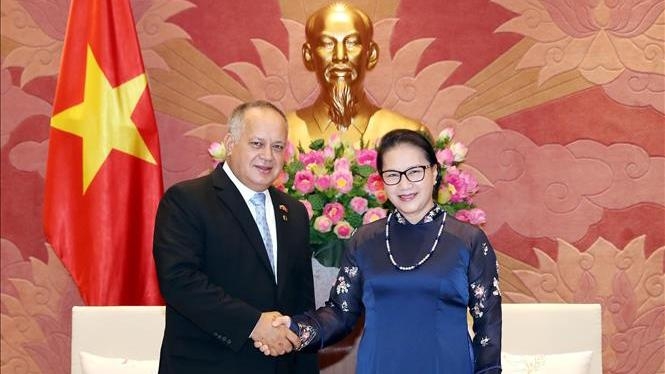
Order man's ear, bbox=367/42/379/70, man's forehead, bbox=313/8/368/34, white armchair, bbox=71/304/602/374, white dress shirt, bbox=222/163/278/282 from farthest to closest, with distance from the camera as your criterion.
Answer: man's ear, bbox=367/42/379/70, man's forehead, bbox=313/8/368/34, white armchair, bbox=71/304/602/374, white dress shirt, bbox=222/163/278/282

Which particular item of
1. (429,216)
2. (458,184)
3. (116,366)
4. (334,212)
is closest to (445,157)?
(458,184)

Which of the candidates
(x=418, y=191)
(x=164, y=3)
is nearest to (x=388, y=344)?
(x=418, y=191)

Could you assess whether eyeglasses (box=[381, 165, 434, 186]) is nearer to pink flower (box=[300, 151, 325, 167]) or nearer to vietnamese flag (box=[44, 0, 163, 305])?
pink flower (box=[300, 151, 325, 167])

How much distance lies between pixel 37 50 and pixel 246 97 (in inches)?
43.7

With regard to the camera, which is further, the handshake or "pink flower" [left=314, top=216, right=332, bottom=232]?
"pink flower" [left=314, top=216, right=332, bottom=232]

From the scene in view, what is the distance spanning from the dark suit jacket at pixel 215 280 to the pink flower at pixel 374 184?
0.48 meters

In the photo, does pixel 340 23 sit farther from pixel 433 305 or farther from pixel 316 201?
pixel 433 305

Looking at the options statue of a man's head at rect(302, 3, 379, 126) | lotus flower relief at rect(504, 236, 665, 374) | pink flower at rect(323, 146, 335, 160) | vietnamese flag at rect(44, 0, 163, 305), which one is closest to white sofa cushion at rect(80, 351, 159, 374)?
vietnamese flag at rect(44, 0, 163, 305)

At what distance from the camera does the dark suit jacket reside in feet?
7.79

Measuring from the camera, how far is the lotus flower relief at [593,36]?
412 cm

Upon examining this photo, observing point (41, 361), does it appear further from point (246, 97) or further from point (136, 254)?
point (246, 97)

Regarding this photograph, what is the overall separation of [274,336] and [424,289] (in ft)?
1.47

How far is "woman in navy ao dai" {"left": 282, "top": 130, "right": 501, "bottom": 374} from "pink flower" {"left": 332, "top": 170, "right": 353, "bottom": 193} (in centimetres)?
52

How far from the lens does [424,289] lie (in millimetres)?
2301
